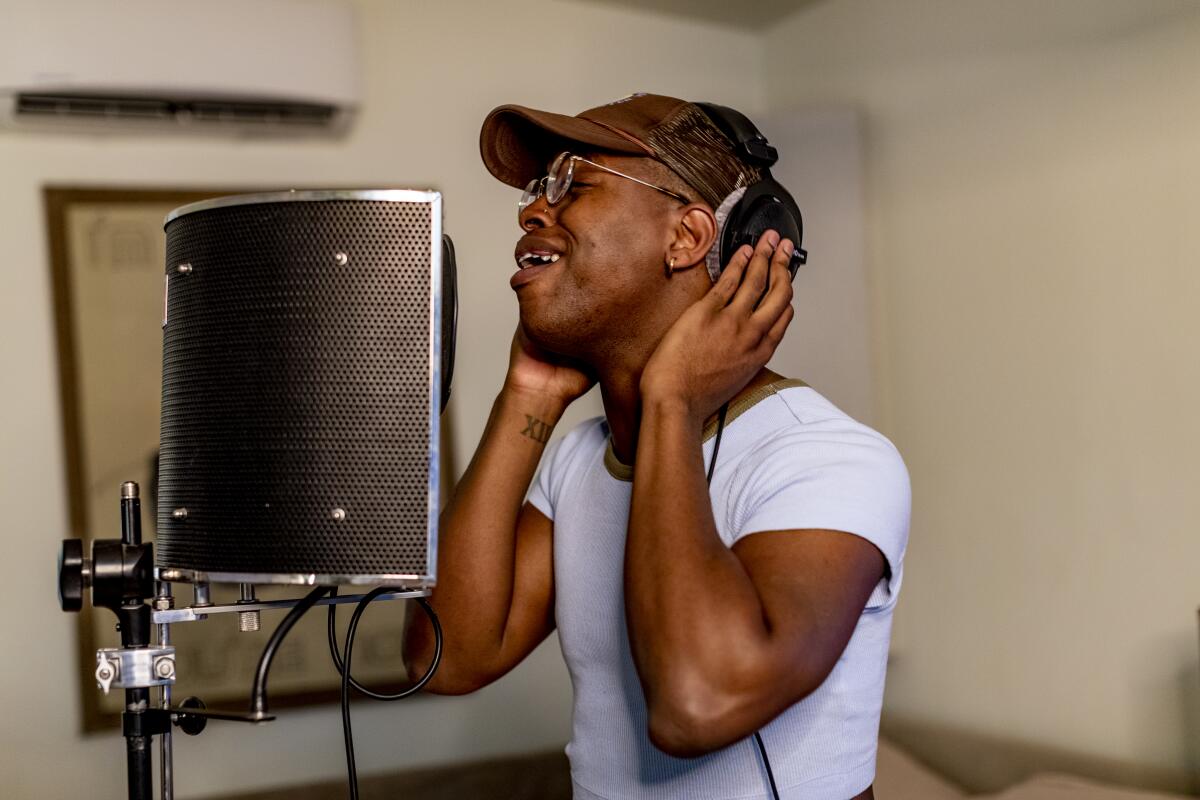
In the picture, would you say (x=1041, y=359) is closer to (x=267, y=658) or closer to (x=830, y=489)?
(x=830, y=489)

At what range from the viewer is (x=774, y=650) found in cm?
103

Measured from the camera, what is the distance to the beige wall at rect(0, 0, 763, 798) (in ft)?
8.70

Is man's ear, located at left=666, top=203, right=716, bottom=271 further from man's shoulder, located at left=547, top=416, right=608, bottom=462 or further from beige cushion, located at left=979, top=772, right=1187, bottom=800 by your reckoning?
beige cushion, located at left=979, top=772, right=1187, bottom=800

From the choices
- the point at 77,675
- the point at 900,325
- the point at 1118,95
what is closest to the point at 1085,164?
the point at 1118,95

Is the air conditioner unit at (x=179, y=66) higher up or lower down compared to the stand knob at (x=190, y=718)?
higher up

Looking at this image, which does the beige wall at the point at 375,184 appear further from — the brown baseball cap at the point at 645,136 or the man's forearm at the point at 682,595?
the man's forearm at the point at 682,595

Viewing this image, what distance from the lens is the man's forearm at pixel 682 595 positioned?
103 centimetres

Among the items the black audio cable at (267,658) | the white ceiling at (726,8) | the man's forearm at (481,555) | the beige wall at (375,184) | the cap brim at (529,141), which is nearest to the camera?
the black audio cable at (267,658)

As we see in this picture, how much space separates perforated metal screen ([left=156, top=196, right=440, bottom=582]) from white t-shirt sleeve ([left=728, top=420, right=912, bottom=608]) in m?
0.39

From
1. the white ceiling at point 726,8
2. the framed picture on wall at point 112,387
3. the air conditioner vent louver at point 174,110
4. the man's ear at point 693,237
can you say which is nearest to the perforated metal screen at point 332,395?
the man's ear at point 693,237

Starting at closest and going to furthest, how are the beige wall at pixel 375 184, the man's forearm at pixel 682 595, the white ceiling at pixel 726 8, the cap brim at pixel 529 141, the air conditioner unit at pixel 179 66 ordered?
the man's forearm at pixel 682 595, the cap brim at pixel 529 141, the air conditioner unit at pixel 179 66, the beige wall at pixel 375 184, the white ceiling at pixel 726 8

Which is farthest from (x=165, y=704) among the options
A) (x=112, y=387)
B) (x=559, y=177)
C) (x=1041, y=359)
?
(x=1041, y=359)

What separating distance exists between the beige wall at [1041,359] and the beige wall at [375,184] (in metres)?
0.76

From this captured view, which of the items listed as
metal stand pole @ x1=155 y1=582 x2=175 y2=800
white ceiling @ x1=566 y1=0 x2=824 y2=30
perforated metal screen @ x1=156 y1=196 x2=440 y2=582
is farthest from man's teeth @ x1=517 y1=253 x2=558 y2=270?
white ceiling @ x1=566 y1=0 x2=824 y2=30
